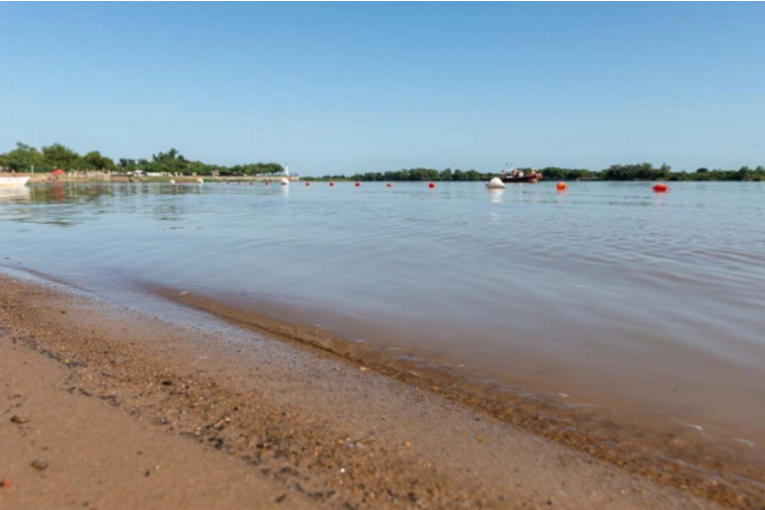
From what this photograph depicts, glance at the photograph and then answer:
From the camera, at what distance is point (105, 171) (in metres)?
137

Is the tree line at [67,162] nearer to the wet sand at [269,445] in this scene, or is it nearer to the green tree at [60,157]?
the green tree at [60,157]

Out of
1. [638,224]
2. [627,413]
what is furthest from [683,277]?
[638,224]

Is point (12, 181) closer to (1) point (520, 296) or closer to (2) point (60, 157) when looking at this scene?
(2) point (60, 157)

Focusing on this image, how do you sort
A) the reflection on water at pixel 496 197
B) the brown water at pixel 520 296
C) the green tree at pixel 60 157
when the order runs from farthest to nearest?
the green tree at pixel 60 157
the reflection on water at pixel 496 197
the brown water at pixel 520 296

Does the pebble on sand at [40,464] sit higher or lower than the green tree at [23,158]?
lower

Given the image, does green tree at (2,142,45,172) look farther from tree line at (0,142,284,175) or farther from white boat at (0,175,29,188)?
white boat at (0,175,29,188)

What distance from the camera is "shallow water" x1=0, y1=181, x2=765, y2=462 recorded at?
4.16 m

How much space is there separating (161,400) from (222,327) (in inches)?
84.1

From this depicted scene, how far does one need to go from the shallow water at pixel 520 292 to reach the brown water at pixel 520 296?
0.03 m

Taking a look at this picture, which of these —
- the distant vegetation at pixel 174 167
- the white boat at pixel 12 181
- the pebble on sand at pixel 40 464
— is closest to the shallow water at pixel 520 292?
the pebble on sand at pixel 40 464

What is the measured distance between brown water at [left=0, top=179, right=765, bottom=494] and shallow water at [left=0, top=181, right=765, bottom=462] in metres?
0.03

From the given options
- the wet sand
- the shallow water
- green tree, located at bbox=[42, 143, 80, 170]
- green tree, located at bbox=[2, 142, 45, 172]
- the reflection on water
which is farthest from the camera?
green tree, located at bbox=[42, 143, 80, 170]

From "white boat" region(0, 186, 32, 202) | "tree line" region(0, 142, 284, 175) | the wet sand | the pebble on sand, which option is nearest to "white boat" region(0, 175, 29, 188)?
"white boat" region(0, 186, 32, 202)

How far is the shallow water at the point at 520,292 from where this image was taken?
416cm
